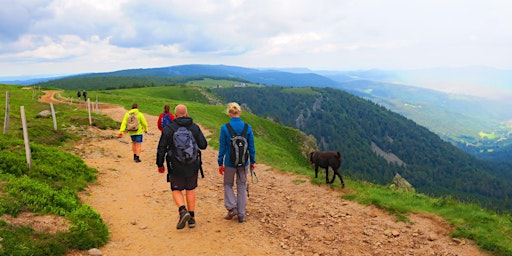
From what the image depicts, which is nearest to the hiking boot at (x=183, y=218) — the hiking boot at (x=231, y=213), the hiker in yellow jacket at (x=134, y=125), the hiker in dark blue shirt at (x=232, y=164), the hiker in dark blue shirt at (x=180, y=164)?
the hiker in dark blue shirt at (x=180, y=164)

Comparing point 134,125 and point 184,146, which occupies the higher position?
point 184,146

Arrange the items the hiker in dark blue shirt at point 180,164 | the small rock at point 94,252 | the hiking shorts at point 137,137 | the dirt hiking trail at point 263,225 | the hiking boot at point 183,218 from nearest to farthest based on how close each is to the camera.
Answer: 1. the small rock at point 94,252
2. the dirt hiking trail at point 263,225
3. the hiker in dark blue shirt at point 180,164
4. the hiking boot at point 183,218
5. the hiking shorts at point 137,137

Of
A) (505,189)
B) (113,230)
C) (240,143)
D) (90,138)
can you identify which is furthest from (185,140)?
(505,189)

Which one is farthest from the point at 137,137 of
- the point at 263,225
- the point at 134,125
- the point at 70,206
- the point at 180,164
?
the point at 263,225

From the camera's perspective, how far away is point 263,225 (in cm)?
913

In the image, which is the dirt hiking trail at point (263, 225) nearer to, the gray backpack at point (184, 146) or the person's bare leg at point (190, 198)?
the person's bare leg at point (190, 198)

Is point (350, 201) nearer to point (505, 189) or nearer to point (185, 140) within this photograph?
point (185, 140)

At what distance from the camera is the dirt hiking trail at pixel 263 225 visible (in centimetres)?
769

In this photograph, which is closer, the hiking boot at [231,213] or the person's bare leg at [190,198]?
the person's bare leg at [190,198]

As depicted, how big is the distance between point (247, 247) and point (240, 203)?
1.56 metres

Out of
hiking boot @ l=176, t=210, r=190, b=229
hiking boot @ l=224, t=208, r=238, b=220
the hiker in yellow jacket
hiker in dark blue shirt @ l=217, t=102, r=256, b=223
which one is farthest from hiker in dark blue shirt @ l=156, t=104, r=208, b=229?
the hiker in yellow jacket

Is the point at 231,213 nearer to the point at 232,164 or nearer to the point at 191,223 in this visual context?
the point at 191,223

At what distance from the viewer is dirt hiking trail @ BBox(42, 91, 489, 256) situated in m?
7.69

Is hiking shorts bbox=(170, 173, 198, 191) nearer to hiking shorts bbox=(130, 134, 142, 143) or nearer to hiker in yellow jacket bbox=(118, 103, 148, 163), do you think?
hiker in yellow jacket bbox=(118, 103, 148, 163)
